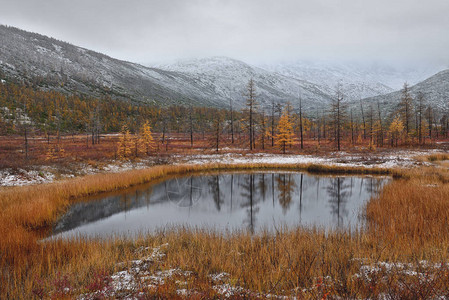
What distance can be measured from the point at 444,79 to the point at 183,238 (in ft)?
874

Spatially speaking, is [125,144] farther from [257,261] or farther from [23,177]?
[257,261]

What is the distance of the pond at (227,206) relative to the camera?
1101 cm

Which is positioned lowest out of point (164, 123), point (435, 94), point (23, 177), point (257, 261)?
point (257, 261)

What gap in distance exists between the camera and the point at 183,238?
6.93 metres

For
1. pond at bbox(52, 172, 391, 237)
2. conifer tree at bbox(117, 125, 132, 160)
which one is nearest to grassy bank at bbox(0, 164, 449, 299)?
pond at bbox(52, 172, 391, 237)

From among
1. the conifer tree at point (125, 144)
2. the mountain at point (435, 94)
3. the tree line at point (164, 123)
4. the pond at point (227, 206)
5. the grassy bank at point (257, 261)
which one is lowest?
the pond at point (227, 206)

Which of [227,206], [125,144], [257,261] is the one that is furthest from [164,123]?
[257,261]

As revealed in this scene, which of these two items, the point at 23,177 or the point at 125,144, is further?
the point at 125,144

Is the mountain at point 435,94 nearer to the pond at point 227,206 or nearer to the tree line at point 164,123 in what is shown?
the tree line at point 164,123

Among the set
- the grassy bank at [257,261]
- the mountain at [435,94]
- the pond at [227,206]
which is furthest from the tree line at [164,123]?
the mountain at [435,94]

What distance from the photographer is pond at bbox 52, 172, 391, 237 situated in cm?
1101

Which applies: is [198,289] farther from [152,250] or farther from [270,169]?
[270,169]

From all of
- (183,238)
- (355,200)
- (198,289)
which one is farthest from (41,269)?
(355,200)

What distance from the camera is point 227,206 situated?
1552 cm
